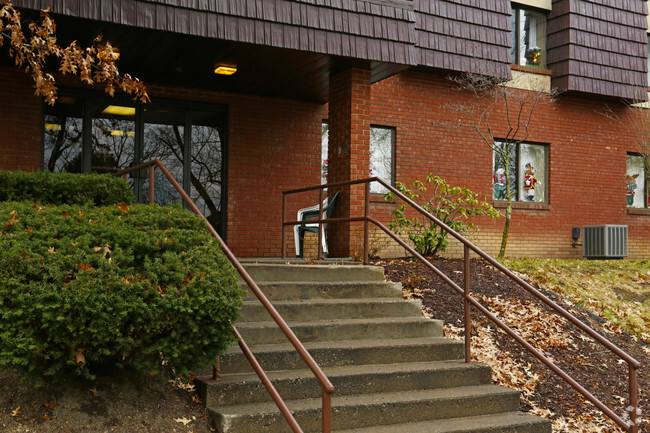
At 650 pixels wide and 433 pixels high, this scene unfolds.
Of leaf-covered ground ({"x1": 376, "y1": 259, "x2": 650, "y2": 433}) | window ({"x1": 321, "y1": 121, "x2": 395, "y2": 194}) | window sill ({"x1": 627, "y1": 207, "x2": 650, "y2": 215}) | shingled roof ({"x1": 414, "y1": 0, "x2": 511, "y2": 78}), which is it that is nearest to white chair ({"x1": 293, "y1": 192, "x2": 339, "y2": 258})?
leaf-covered ground ({"x1": 376, "y1": 259, "x2": 650, "y2": 433})

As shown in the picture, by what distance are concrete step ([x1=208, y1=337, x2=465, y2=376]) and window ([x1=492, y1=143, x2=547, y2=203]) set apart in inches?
301

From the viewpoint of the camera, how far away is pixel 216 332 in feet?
14.2

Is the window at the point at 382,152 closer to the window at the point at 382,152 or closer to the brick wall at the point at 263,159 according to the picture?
the window at the point at 382,152

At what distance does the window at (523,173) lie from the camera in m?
13.5

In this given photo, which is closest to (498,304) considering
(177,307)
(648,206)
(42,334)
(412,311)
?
(412,311)

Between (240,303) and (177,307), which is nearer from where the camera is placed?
(177,307)

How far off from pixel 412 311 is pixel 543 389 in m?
1.41

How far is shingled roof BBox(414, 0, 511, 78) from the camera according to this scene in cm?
1209

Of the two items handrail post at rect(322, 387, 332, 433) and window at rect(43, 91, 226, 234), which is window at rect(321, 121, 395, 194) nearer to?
window at rect(43, 91, 226, 234)

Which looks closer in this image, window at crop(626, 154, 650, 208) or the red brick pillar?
the red brick pillar

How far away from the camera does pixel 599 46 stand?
14.4 meters

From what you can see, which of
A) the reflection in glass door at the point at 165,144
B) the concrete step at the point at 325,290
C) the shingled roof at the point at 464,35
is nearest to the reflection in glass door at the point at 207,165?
the reflection in glass door at the point at 165,144

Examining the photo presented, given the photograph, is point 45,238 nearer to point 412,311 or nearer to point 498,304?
point 412,311

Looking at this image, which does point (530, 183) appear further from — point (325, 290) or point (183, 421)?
point (183, 421)
